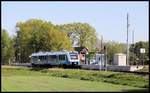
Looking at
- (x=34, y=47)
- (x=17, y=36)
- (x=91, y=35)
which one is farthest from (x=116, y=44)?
(x=17, y=36)

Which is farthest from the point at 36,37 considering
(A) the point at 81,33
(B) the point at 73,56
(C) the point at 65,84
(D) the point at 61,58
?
(C) the point at 65,84

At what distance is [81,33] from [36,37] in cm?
1815

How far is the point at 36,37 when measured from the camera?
75688mm

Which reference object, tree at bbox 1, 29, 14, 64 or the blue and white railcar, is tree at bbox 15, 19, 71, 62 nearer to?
tree at bbox 1, 29, 14, 64

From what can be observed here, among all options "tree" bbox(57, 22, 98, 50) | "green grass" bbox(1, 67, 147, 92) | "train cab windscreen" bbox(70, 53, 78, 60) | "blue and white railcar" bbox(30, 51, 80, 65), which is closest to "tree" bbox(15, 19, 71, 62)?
"tree" bbox(57, 22, 98, 50)

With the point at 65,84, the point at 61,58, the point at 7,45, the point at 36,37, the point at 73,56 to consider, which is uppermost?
the point at 36,37

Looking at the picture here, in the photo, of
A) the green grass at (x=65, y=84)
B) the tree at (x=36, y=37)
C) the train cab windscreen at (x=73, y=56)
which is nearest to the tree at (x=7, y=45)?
the tree at (x=36, y=37)

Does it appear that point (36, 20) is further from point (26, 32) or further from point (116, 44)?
point (116, 44)

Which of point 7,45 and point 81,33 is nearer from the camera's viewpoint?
point 81,33

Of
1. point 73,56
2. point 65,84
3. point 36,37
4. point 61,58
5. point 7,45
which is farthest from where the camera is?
point 7,45

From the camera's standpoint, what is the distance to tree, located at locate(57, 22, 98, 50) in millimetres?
59312

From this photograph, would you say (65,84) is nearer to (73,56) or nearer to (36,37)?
(73,56)

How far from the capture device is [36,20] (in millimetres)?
80250

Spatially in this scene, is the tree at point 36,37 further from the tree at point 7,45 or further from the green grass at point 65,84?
the green grass at point 65,84
